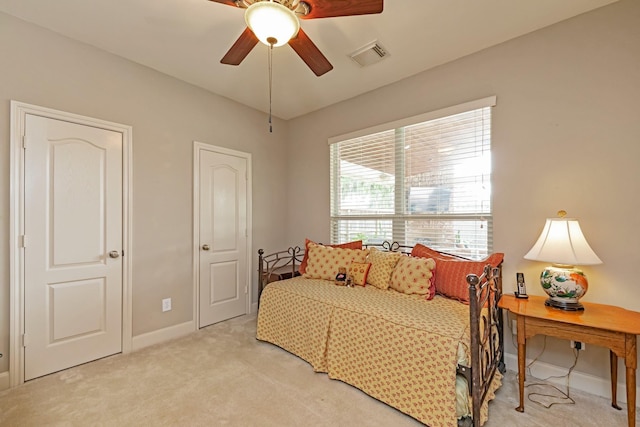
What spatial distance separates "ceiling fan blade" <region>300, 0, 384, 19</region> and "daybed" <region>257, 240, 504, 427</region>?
1.58 m

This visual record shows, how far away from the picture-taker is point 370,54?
2.59 m

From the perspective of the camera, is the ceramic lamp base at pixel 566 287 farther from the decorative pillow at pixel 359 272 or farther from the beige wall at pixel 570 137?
the decorative pillow at pixel 359 272

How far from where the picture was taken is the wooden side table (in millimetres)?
1597

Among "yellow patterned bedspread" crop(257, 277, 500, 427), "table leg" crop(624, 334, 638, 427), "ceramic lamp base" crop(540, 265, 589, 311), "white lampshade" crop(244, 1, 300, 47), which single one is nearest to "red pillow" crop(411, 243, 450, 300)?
"yellow patterned bedspread" crop(257, 277, 500, 427)

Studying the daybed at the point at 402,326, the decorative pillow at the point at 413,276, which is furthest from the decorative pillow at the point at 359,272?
the decorative pillow at the point at 413,276

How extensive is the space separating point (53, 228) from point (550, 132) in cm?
403

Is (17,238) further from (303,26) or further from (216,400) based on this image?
(303,26)

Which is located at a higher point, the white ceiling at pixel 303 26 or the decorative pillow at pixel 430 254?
the white ceiling at pixel 303 26

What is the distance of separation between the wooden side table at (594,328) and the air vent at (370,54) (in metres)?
2.31

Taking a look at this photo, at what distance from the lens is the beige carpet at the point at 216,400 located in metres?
1.76

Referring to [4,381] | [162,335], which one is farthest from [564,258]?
[4,381]

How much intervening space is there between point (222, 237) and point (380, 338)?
2281mm

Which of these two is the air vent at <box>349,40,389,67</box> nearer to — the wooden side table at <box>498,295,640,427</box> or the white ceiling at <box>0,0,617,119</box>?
the white ceiling at <box>0,0,617,119</box>

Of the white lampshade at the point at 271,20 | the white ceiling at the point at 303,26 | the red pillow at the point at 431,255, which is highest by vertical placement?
the white ceiling at the point at 303,26
